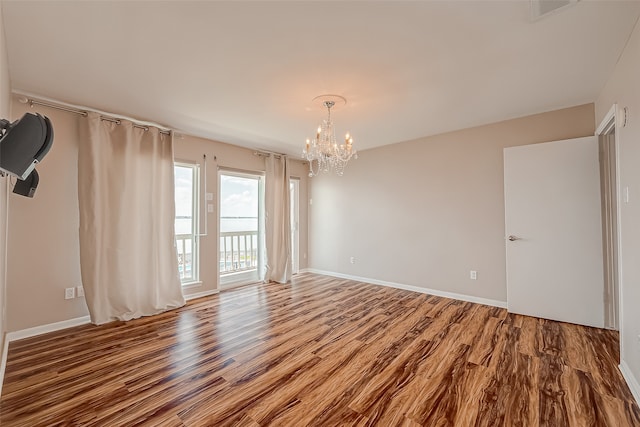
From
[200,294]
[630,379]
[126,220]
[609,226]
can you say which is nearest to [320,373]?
[630,379]

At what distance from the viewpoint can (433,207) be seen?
4277mm

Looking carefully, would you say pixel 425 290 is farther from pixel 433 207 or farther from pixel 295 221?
pixel 295 221

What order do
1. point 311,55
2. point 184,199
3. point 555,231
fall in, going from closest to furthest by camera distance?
point 311,55
point 555,231
point 184,199

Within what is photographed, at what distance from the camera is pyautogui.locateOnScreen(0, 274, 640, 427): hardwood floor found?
1.70 metres

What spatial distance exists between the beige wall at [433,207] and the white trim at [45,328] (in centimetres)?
388

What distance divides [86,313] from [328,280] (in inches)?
139

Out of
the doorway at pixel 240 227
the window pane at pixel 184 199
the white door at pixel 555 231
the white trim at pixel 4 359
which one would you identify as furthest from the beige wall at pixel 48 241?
the white door at pixel 555 231

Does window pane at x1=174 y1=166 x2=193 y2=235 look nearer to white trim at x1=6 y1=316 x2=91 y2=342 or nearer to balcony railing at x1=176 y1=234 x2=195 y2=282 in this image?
balcony railing at x1=176 y1=234 x2=195 y2=282

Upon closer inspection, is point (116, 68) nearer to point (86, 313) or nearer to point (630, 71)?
point (86, 313)

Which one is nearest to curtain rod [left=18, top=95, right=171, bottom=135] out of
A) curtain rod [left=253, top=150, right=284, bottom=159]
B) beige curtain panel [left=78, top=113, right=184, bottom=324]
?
beige curtain panel [left=78, top=113, right=184, bottom=324]

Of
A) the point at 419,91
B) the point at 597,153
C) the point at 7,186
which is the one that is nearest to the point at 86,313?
the point at 7,186

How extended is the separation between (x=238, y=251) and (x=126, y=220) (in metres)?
2.07

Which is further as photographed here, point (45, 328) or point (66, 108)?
point (66, 108)

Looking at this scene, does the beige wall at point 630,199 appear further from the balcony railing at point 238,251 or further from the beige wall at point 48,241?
the beige wall at point 48,241
